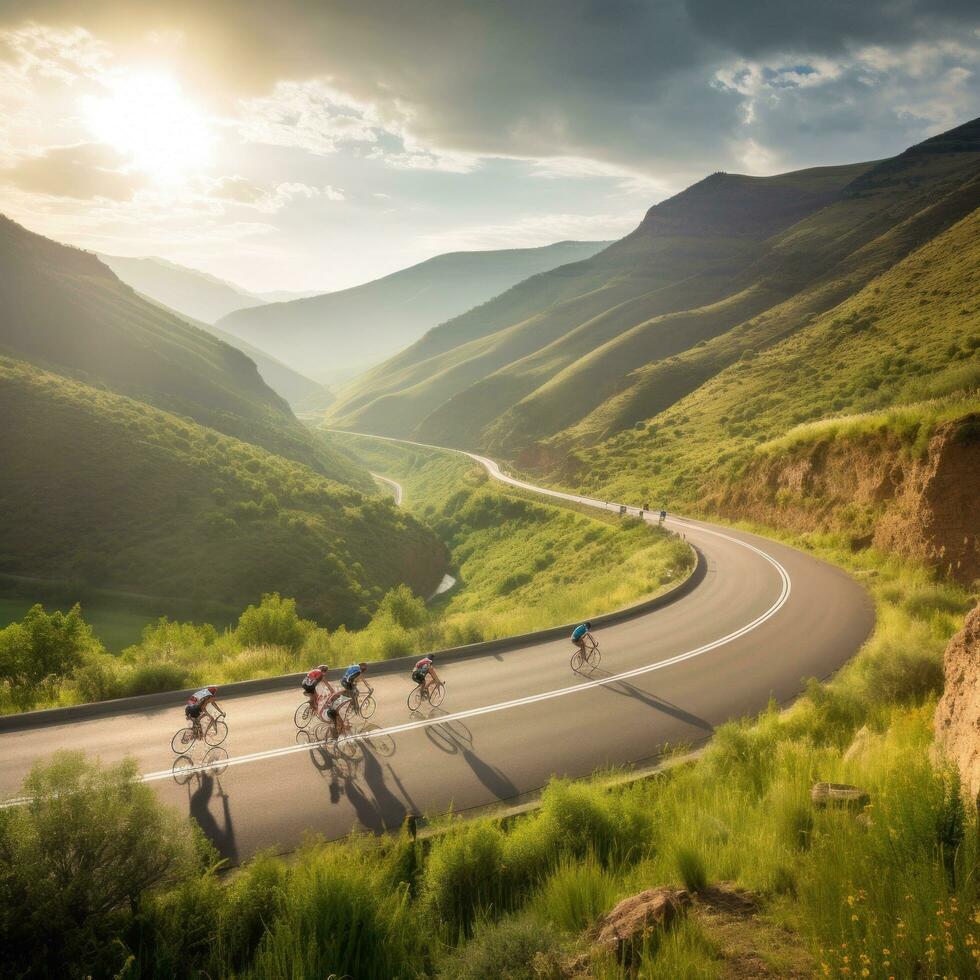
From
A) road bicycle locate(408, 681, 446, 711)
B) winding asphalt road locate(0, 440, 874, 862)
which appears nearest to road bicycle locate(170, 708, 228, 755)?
winding asphalt road locate(0, 440, 874, 862)

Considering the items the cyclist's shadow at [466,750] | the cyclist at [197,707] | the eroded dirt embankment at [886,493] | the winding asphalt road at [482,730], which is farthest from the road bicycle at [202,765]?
the eroded dirt embankment at [886,493]

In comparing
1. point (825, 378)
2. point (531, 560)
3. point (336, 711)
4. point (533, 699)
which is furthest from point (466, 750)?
point (825, 378)

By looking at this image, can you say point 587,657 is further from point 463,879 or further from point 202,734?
point 463,879

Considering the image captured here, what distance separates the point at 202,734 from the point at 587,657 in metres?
9.05

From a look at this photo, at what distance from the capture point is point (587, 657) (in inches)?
592

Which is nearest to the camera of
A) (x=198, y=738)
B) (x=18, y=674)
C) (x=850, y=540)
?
(x=198, y=738)

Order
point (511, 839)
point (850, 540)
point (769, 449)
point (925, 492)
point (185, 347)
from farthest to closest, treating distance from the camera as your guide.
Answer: point (185, 347) < point (769, 449) < point (850, 540) < point (925, 492) < point (511, 839)

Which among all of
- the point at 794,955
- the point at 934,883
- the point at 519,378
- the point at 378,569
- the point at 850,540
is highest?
the point at 519,378

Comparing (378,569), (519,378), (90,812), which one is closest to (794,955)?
(90,812)

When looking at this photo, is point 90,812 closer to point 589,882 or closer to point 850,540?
point 589,882

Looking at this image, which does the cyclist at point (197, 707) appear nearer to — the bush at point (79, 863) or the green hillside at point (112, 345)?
the bush at point (79, 863)

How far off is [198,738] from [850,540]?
27029 millimetres

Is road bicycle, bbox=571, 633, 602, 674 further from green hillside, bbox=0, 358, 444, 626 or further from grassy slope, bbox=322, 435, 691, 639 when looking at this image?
green hillside, bbox=0, 358, 444, 626

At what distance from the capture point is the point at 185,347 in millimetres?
87438
